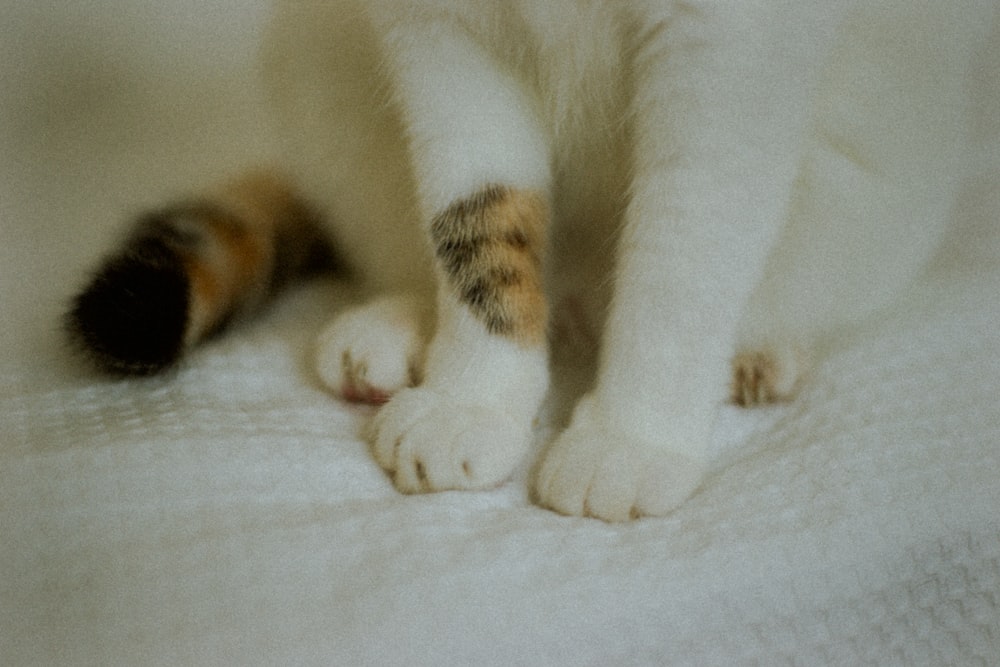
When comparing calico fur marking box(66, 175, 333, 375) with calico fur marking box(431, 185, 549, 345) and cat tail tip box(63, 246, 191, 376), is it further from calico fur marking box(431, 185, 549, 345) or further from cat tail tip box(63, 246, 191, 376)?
calico fur marking box(431, 185, 549, 345)

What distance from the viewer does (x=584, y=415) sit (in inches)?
27.1

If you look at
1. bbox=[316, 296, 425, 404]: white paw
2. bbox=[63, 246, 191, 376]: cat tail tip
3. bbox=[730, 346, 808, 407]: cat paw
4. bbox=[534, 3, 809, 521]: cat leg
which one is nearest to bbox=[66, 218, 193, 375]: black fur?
bbox=[63, 246, 191, 376]: cat tail tip

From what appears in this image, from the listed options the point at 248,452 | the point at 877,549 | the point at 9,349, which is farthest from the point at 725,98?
the point at 9,349

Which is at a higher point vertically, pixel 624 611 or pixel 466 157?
pixel 466 157

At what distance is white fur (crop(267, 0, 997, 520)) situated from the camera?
2.07ft

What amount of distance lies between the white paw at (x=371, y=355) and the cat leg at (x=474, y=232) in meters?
0.05

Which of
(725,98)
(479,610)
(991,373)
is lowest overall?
(991,373)

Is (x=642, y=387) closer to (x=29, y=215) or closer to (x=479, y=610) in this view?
(x=479, y=610)

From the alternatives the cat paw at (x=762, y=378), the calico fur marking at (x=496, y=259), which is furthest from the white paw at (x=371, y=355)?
the cat paw at (x=762, y=378)

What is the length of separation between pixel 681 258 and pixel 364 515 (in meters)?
0.28

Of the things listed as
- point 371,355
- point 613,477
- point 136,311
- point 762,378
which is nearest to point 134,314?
point 136,311

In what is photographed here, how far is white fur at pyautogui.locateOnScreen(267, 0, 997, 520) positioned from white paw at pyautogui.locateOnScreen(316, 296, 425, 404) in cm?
2

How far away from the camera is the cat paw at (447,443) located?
656 millimetres

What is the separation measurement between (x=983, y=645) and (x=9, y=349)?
2.44ft
